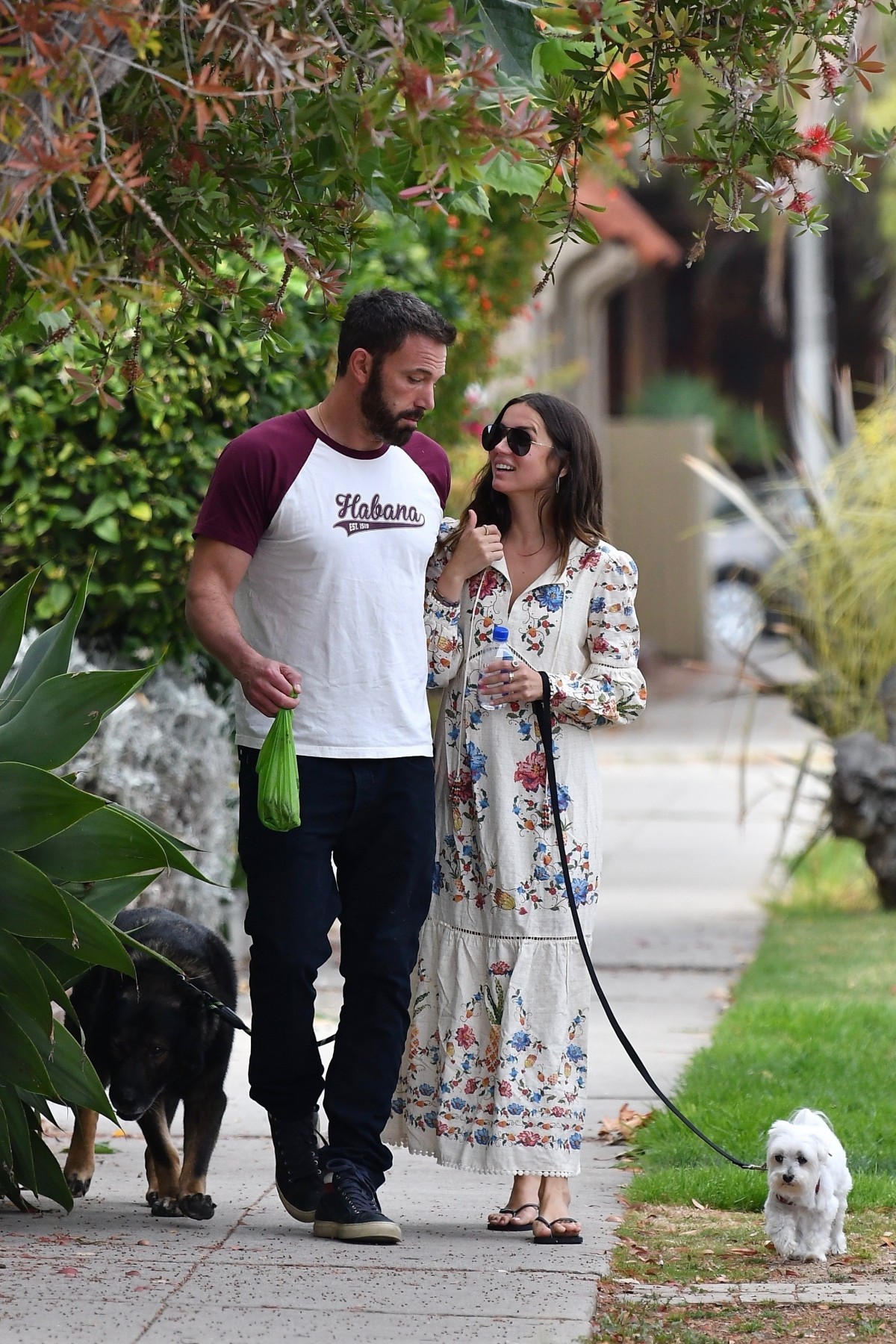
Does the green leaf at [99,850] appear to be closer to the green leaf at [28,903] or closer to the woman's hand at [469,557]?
the green leaf at [28,903]

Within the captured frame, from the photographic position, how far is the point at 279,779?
399cm

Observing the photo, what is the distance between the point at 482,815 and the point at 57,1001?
106 centimetres

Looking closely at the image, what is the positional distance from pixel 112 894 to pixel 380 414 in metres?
1.24

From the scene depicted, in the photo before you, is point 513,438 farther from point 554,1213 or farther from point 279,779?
point 554,1213

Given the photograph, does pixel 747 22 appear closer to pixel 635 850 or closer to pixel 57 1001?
Result: pixel 57 1001

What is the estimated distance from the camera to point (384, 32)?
291 centimetres

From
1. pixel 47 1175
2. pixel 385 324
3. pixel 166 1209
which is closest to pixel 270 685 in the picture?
pixel 385 324

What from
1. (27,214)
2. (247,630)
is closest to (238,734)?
(247,630)

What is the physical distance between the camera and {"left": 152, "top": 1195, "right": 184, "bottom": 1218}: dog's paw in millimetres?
4379

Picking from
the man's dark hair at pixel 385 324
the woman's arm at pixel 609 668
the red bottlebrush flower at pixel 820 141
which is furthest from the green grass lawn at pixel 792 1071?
the red bottlebrush flower at pixel 820 141

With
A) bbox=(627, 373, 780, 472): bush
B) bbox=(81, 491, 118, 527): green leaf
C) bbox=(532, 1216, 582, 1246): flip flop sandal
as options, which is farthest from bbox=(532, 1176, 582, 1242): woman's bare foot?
bbox=(627, 373, 780, 472): bush

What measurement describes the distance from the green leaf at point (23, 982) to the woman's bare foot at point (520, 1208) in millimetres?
1193

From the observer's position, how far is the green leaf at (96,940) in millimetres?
3896

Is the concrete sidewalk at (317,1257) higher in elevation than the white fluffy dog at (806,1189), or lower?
lower
